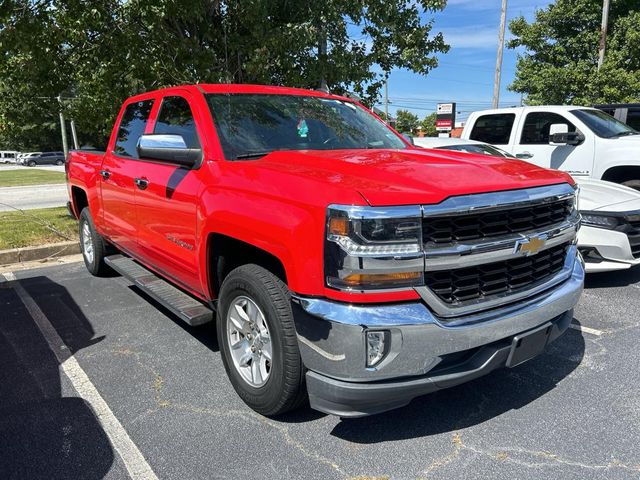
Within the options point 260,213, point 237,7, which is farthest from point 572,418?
point 237,7

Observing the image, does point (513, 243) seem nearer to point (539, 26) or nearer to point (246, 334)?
point (246, 334)

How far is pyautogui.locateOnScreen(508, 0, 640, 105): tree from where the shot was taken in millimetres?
17828

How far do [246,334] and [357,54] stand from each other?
809cm

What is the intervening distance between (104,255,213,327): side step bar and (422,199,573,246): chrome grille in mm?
1804

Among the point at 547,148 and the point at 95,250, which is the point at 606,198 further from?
the point at 95,250

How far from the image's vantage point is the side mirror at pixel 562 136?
24.9 feet

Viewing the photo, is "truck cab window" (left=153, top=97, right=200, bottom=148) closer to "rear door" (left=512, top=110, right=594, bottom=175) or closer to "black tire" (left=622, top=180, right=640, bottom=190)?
"rear door" (left=512, top=110, right=594, bottom=175)

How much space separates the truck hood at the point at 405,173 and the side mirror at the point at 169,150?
46cm

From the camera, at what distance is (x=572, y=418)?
292 cm

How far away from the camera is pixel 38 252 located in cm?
706

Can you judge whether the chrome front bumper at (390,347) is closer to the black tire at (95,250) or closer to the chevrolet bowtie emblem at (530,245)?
the chevrolet bowtie emblem at (530,245)

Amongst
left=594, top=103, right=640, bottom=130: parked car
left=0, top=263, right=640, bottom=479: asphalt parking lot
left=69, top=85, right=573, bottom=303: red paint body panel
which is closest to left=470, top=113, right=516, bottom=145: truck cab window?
left=594, top=103, right=640, bottom=130: parked car

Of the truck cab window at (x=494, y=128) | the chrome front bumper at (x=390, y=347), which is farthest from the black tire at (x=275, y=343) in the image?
the truck cab window at (x=494, y=128)

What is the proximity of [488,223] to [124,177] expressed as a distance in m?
3.28
